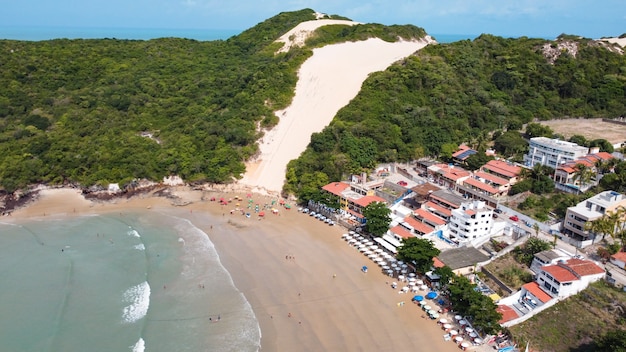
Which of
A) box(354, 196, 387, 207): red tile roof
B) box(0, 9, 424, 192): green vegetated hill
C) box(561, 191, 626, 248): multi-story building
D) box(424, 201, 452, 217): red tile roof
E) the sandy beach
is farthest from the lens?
box(0, 9, 424, 192): green vegetated hill

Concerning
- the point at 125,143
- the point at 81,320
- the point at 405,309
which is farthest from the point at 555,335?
the point at 125,143

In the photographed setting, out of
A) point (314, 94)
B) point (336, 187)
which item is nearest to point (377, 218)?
point (336, 187)

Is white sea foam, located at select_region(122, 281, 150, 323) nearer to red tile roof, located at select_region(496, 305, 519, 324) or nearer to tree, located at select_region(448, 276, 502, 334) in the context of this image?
tree, located at select_region(448, 276, 502, 334)

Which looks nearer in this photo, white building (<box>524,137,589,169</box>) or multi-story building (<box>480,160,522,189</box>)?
multi-story building (<box>480,160,522,189</box>)

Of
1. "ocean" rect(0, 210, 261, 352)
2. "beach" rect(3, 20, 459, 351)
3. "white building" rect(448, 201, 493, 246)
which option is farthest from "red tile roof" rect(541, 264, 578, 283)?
"ocean" rect(0, 210, 261, 352)

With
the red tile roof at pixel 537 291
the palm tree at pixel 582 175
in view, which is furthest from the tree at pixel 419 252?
the palm tree at pixel 582 175

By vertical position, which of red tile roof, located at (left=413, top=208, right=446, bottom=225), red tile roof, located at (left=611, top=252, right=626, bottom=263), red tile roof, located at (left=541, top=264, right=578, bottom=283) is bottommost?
red tile roof, located at (left=413, top=208, right=446, bottom=225)

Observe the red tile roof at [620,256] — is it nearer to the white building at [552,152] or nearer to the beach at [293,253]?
the beach at [293,253]

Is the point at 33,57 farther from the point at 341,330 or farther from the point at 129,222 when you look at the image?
the point at 341,330
